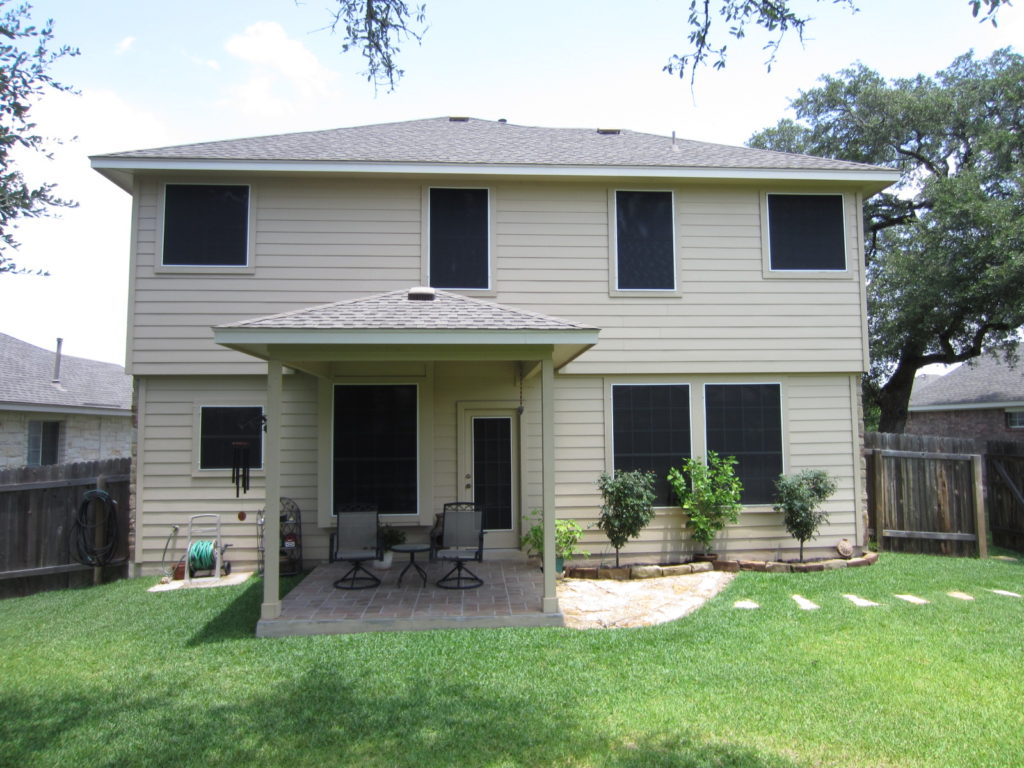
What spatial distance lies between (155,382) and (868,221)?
19.1 metres

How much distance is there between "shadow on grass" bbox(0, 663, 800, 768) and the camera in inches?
142

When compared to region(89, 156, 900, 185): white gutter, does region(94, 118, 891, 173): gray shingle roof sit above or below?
above

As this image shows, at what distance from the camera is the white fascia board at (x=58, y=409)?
12.8 m

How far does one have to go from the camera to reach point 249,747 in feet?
12.3

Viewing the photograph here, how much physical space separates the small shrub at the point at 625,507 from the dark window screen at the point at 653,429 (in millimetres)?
518

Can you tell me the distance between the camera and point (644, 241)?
886 cm

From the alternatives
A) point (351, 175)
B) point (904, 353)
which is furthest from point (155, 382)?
point (904, 353)

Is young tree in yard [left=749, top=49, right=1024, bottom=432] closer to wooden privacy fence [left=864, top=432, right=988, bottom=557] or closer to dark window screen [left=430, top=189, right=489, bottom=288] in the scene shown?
wooden privacy fence [left=864, top=432, right=988, bottom=557]

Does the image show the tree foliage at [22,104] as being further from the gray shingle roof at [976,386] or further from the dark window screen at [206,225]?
the gray shingle roof at [976,386]

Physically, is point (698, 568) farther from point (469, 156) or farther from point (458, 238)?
point (469, 156)

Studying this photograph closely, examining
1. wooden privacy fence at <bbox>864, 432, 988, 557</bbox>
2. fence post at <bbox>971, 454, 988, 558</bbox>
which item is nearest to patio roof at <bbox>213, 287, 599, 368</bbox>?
wooden privacy fence at <bbox>864, 432, 988, 557</bbox>

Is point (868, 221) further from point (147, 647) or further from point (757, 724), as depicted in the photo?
point (147, 647)

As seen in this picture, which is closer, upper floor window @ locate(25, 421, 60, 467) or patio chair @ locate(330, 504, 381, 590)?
patio chair @ locate(330, 504, 381, 590)

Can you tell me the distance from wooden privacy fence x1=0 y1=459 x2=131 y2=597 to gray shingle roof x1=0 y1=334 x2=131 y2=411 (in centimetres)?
584
